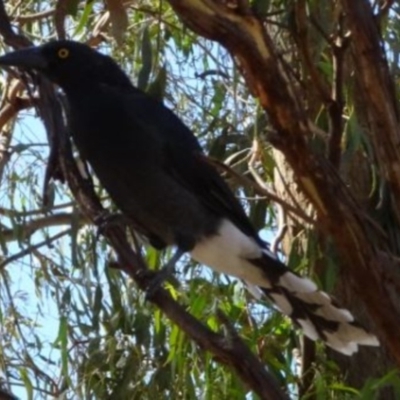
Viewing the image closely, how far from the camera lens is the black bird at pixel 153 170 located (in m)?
3.16

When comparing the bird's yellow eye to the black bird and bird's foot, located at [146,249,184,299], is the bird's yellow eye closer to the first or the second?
the black bird

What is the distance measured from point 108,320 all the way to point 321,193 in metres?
1.37

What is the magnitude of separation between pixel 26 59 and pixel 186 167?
0.45m

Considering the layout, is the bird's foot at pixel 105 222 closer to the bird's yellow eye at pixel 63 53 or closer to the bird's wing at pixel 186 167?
the bird's wing at pixel 186 167

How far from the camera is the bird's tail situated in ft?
9.72

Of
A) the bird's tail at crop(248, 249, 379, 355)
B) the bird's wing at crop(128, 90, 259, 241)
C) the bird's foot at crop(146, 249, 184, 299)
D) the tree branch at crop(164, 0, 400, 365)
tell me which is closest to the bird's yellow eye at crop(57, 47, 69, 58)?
the bird's wing at crop(128, 90, 259, 241)

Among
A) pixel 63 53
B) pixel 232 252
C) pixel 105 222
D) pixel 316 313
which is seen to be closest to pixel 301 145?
pixel 105 222

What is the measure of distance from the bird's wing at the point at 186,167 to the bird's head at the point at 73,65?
99 millimetres

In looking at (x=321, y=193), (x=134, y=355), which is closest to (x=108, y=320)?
(x=134, y=355)

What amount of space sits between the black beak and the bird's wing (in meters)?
0.24

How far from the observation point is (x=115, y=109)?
3232 millimetres

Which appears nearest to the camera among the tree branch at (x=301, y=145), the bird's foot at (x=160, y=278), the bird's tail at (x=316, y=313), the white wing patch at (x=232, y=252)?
the tree branch at (x=301, y=145)

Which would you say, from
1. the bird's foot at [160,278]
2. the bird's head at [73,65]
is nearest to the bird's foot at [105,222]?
the bird's foot at [160,278]

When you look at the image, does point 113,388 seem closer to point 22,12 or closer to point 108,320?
point 108,320
